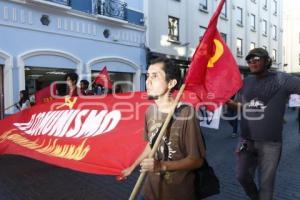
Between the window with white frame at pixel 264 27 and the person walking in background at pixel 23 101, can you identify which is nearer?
the person walking in background at pixel 23 101

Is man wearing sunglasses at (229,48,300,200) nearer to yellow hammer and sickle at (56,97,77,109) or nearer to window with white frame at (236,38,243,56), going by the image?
yellow hammer and sickle at (56,97,77,109)

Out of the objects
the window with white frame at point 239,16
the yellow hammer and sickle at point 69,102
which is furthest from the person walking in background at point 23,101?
the window with white frame at point 239,16

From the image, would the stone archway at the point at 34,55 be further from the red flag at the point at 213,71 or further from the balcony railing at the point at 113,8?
the red flag at the point at 213,71

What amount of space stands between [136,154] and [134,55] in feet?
54.2

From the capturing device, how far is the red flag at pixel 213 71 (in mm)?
3188

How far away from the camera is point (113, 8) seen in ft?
60.2

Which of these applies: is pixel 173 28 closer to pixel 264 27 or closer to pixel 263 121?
pixel 264 27

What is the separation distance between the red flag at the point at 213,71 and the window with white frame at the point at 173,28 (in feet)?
Answer: 64.0

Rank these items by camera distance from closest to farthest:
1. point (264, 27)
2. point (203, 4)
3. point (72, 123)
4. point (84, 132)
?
1. point (84, 132)
2. point (72, 123)
3. point (203, 4)
4. point (264, 27)

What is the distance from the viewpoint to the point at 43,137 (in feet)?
18.1

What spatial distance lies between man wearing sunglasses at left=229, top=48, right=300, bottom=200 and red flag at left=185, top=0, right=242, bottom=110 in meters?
1.23

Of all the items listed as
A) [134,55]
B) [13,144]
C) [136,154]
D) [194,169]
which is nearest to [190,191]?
[194,169]

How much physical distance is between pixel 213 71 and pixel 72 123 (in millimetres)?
2359

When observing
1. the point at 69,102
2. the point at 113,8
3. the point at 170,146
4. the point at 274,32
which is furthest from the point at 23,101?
the point at 274,32
